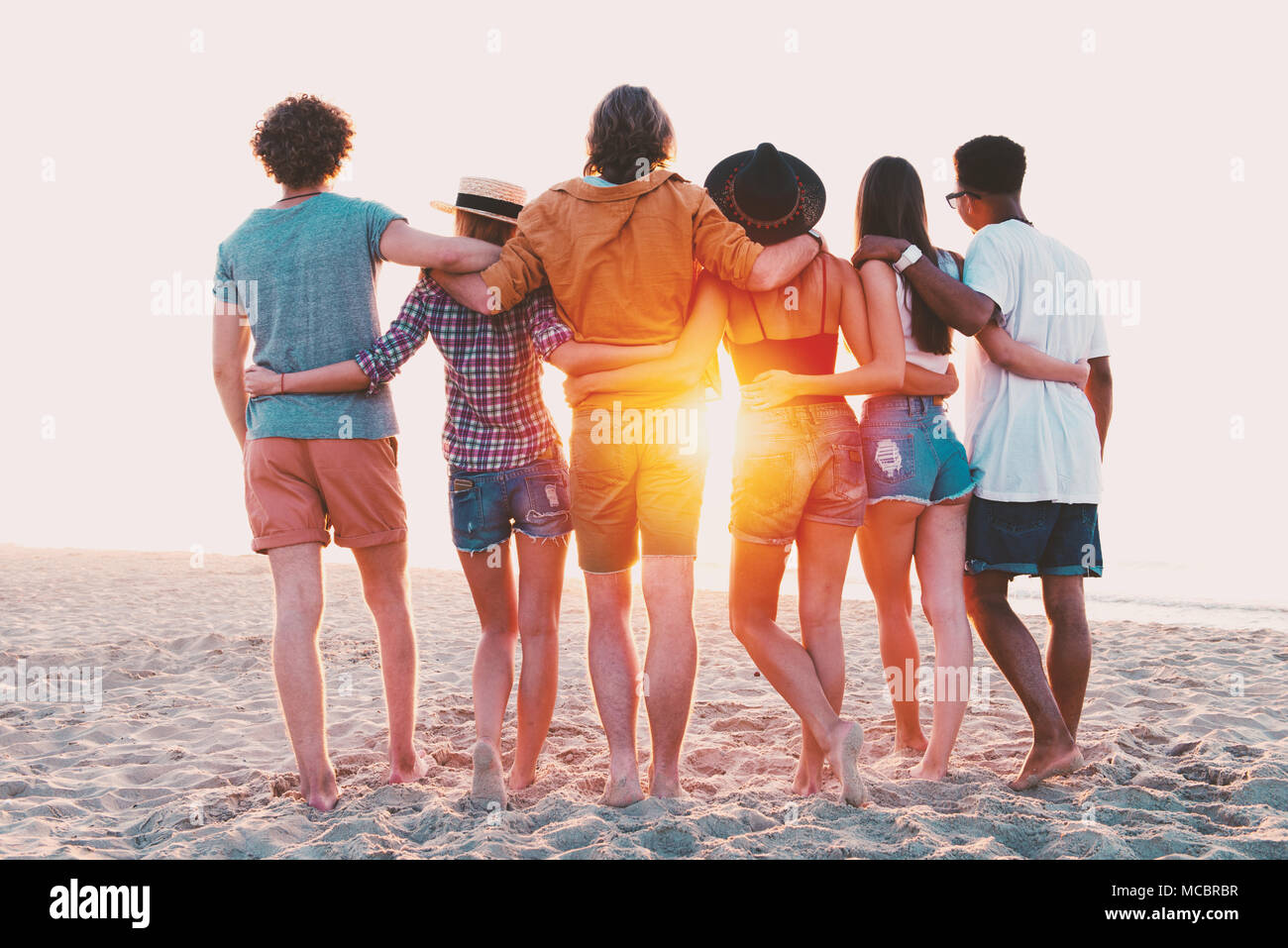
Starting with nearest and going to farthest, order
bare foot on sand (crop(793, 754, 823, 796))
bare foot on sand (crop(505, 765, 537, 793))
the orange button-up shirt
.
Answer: the orange button-up shirt
bare foot on sand (crop(793, 754, 823, 796))
bare foot on sand (crop(505, 765, 537, 793))

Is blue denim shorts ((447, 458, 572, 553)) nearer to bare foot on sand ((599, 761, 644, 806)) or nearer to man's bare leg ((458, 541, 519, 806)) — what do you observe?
man's bare leg ((458, 541, 519, 806))

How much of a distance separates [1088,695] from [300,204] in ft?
14.8

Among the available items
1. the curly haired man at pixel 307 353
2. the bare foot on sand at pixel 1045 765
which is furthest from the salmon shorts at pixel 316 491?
the bare foot on sand at pixel 1045 765

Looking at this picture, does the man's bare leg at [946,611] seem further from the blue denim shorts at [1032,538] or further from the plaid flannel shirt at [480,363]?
the plaid flannel shirt at [480,363]

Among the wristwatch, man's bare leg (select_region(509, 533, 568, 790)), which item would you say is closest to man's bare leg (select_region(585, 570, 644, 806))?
man's bare leg (select_region(509, 533, 568, 790))

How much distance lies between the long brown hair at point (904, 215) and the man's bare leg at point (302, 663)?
220cm

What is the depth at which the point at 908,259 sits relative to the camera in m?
2.88

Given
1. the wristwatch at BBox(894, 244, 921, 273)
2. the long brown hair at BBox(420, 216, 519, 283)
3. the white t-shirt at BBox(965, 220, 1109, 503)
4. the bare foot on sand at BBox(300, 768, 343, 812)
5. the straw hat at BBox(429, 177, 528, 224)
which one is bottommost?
the bare foot on sand at BBox(300, 768, 343, 812)

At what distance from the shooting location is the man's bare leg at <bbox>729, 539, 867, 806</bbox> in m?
2.69

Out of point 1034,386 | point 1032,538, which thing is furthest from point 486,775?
point 1034,386

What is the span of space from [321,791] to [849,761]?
1.73 meters

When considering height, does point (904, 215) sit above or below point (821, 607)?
above

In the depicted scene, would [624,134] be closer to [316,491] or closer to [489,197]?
[489,197]

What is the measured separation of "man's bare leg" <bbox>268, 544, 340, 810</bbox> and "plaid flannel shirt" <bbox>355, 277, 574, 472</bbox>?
24.0 inches
